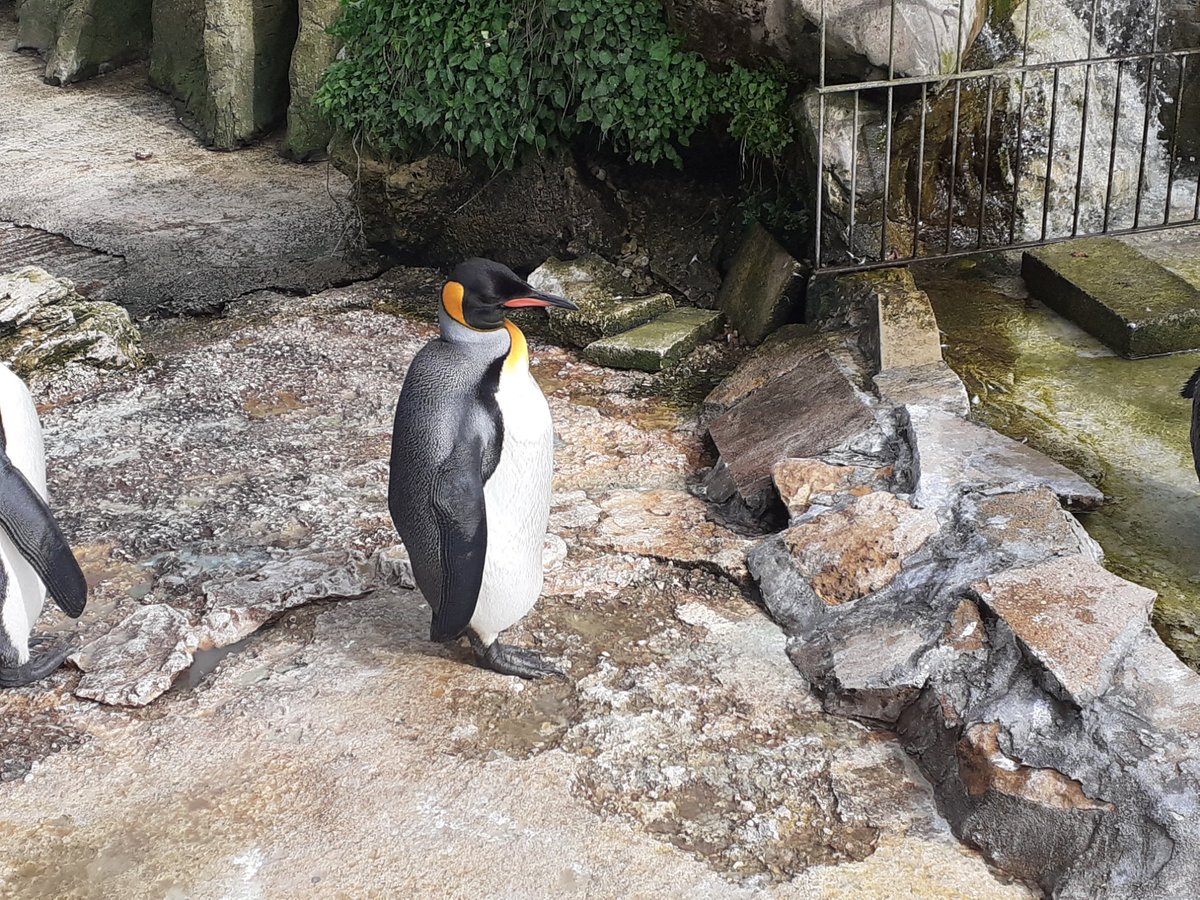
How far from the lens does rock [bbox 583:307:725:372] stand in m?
5.16

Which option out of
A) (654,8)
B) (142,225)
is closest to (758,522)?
(654,8)

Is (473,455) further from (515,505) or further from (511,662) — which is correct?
(511,662)

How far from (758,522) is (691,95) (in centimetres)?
221

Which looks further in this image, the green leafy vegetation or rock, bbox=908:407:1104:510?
the green leafy vegetation

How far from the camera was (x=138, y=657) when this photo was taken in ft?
11.0

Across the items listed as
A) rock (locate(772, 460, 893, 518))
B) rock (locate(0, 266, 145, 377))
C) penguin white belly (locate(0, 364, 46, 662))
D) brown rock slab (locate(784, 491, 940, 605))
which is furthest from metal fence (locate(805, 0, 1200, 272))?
rock (locate(0, 266, 145, 377))

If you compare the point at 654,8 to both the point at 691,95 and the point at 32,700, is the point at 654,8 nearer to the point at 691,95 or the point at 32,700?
the point at 691,95

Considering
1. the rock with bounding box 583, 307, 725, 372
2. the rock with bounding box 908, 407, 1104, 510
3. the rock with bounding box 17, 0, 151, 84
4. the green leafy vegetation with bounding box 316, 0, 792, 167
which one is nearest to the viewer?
the rock with bounding box 908, 407, 1104, 510

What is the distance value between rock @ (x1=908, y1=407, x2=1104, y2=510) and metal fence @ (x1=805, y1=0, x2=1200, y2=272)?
1077 mm

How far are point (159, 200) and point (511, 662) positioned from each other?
552 cm

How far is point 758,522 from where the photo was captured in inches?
153

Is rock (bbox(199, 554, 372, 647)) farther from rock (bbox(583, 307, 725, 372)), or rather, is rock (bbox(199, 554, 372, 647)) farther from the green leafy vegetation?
the green leafy vegetation

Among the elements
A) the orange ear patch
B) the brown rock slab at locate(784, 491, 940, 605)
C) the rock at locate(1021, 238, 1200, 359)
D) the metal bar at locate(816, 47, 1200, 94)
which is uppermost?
the metal bar at locate(816, 47, 1200, 94)

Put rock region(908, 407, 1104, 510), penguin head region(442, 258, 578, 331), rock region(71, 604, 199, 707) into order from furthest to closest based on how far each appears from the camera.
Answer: rock region(908, 407, 1104, 510) < rock region(71, 604, 199, 707) < penguin head region(442, 258, 578, 331)
